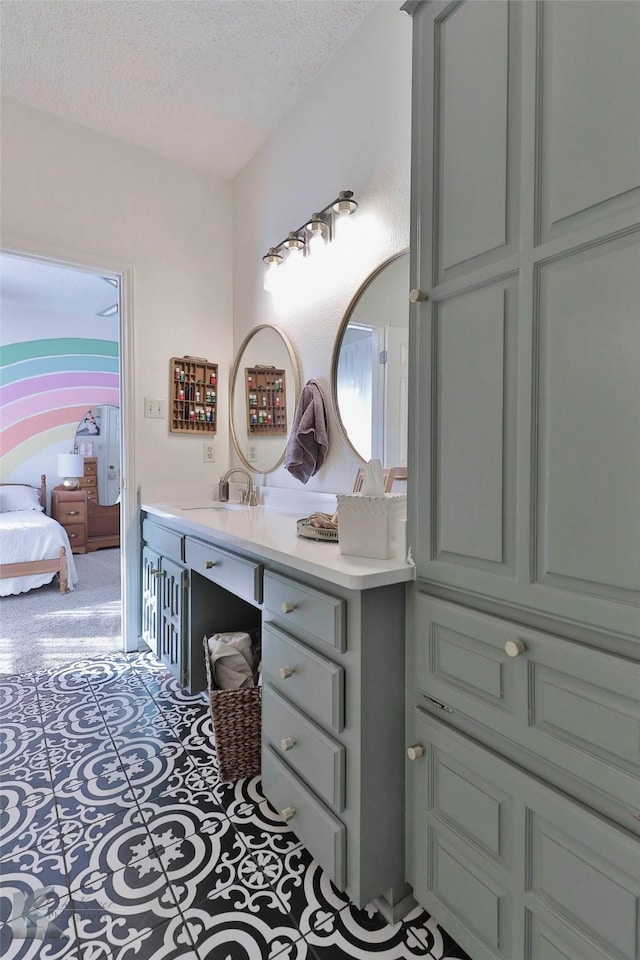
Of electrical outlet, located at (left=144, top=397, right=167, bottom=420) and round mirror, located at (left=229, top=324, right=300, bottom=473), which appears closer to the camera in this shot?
round mirror, located at (left=229, top=324, right=300, bottom=473)

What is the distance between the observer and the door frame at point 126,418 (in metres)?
2.48

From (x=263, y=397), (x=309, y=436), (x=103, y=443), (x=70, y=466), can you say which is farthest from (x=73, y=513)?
(x=309, y=436)

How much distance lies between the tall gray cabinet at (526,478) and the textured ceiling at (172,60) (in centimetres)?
120

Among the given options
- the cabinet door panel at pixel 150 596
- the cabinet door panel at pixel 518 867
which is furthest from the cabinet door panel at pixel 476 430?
the cabinet door panel at pixel 150 596

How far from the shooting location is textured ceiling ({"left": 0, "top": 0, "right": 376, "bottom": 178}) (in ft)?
6.12

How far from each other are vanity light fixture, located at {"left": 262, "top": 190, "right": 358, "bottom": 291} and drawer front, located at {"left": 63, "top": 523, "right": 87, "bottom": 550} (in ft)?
13.4

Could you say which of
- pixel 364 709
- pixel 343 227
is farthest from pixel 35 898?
pixel 343 227

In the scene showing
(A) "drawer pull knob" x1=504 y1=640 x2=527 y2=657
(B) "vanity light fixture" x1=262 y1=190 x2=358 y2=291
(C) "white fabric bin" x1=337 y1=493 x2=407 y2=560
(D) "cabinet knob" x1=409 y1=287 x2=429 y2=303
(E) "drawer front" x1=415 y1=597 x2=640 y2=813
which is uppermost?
(B) "vanity light fixture" x1=262 y1=190 x2=358 y2=291

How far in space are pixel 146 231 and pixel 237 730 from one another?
251 cm

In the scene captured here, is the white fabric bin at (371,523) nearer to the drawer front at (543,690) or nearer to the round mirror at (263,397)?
the drawer front at (543,690)

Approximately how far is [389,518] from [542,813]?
2.10 ft

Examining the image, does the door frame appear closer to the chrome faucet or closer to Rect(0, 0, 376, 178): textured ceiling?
the chrome faucet

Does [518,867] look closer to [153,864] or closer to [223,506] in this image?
[153,864]

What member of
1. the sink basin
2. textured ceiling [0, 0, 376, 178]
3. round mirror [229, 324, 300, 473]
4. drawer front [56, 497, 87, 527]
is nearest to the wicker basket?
the sink basin
